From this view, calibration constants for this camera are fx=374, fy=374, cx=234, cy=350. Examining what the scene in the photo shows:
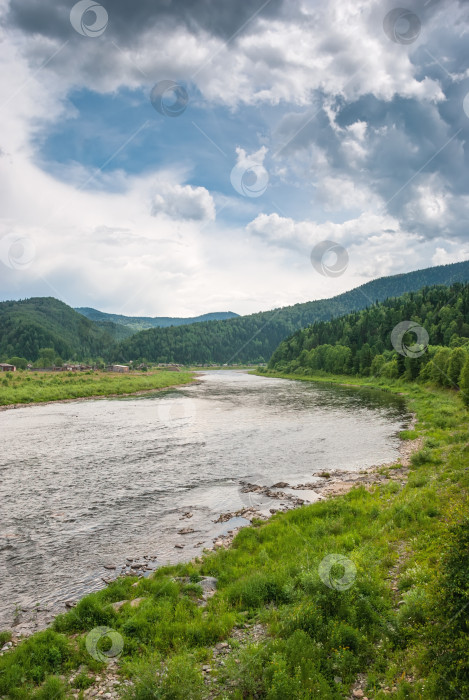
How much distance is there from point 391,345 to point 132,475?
118m

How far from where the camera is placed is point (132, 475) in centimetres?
2558

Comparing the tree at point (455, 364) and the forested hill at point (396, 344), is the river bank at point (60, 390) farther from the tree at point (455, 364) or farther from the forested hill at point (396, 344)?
the tree at point (455, 364)

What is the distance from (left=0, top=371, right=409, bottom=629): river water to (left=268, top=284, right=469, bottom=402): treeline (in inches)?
1193

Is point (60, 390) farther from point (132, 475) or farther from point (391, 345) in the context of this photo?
point (391, 345)

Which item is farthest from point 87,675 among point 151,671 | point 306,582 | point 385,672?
point 385,672

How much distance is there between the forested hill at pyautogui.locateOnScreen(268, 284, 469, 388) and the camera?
81.0m

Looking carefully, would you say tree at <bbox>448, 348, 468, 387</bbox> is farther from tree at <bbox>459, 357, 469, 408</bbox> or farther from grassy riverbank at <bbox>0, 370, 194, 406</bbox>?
grassy riverbank at <bbox>0, 370, 194, 406</bbox>

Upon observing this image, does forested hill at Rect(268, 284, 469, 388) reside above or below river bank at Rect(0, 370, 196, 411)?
above

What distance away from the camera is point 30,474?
25.7 m

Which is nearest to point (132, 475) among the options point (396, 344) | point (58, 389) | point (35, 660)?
point (35, 660)

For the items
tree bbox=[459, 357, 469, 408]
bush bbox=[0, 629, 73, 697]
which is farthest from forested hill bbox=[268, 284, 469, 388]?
bush bbox=[0, 629, 73, 697]

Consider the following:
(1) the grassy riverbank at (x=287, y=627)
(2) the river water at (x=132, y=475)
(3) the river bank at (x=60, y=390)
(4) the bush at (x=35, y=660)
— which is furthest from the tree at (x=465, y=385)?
(3) the river bank at (x=60, y=390)

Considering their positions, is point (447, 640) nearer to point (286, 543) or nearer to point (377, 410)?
point (286, 543)

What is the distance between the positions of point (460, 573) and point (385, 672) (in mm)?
2580
